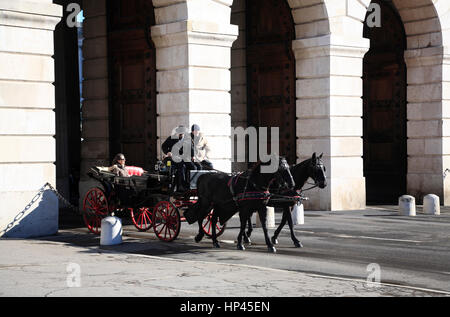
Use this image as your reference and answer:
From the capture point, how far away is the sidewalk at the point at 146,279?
934 centimetres

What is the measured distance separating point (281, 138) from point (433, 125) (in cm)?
517

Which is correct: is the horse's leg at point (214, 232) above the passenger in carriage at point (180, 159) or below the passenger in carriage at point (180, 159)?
below

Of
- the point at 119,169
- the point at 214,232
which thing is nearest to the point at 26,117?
the point at 119,169

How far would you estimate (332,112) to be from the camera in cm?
2111

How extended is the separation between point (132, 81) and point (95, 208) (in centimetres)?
495

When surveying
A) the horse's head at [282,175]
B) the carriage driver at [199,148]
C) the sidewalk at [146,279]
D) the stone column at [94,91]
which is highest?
the stone column at [94,91]

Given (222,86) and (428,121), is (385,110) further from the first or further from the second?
(222,86)

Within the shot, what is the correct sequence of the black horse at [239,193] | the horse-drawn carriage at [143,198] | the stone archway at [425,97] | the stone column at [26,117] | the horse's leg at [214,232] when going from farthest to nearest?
the stone archway at [425,97]
the stone column at [26,117]
the horse-drawn carriage at [143,198]
the horse's leg at [214,232]
the black horse at [239,193]

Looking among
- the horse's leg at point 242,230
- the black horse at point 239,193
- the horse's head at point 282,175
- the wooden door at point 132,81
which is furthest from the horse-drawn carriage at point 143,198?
the wooden door at point 132,81

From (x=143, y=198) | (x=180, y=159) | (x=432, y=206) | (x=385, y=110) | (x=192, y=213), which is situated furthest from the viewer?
(x=385, y=110)

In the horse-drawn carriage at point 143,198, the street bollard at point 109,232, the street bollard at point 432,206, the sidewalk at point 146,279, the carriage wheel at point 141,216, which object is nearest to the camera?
the sidewalk at point 146,279

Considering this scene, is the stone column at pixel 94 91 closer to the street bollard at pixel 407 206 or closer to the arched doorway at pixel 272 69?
the arched doorway at pixel 272 69

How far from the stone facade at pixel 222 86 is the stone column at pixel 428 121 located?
0.03 m

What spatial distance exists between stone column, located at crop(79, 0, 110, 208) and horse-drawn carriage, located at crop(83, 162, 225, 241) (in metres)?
4.62
